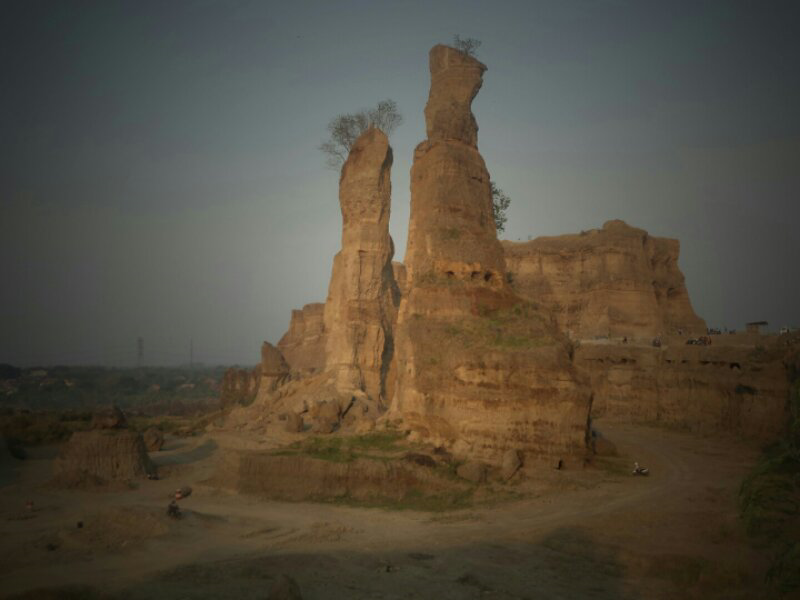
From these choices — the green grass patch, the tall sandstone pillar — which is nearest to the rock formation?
the green grass patch

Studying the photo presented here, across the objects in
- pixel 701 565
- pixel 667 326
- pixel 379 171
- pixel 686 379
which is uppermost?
pixel 379 171

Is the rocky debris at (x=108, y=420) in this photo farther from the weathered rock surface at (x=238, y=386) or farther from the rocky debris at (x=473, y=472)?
the weathered rock surface at (x=238, y=386)

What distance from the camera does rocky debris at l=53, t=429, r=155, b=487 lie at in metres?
24.6

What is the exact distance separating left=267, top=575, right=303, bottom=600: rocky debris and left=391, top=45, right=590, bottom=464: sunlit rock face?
38.4 ft

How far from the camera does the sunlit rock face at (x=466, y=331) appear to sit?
21.3 m

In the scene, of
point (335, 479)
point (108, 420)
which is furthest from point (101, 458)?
point (335, 479)

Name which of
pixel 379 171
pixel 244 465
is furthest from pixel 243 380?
pixel 244 465

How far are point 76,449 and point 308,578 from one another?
17773 millimetres

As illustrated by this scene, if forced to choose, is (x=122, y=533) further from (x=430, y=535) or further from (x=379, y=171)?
(x=379, y=171)

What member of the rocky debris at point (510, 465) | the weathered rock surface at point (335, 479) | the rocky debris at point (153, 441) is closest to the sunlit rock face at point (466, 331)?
the rocky debris at point (510, 465)

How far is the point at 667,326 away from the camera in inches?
1992

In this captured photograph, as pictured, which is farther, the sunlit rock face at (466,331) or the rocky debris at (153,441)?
the rocky debris at (153,441)

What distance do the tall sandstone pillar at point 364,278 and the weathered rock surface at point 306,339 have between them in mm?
15958

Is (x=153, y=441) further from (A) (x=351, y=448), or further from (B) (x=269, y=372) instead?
(A) (x=351, y=448)
